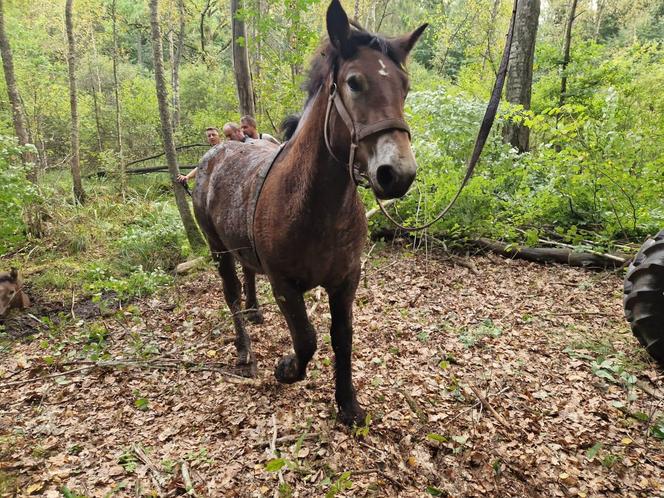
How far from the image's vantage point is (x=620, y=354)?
3291 mm

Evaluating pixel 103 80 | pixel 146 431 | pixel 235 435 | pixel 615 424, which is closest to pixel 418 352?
pixel 615 424

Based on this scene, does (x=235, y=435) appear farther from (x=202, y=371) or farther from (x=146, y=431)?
(x=202, y=371)

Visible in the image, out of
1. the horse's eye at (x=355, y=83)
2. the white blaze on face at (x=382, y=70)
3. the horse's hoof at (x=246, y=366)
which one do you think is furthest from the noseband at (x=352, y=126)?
the horse's hoof at (x=246, y=366)

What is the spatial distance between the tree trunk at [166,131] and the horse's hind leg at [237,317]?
10.7ft

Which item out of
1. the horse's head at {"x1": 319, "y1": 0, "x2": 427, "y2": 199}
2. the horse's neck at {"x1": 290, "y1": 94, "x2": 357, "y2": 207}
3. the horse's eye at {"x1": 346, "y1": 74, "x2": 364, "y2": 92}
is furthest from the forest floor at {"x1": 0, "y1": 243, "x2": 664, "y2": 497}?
the horse's eye at {"x1": 346, "y1": 74, "x2": 364, "y2": 92}

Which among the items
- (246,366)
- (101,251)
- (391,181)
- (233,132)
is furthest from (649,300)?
(101,251)

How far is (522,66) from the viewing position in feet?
23.9

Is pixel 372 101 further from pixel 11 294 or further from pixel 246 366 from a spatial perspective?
pixel 11 294

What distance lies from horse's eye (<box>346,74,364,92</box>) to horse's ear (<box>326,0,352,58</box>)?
188mm

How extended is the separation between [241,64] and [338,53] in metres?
6.21

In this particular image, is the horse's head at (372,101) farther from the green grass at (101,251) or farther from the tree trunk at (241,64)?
the tree trunk at (241,64)

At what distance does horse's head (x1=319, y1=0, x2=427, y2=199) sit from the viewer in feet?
5.36

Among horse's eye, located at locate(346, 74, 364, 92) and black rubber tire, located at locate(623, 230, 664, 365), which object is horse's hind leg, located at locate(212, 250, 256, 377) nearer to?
horse's eye, located at locate(346, 74, 364, 92)

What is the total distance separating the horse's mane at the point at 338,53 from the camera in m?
1.90
